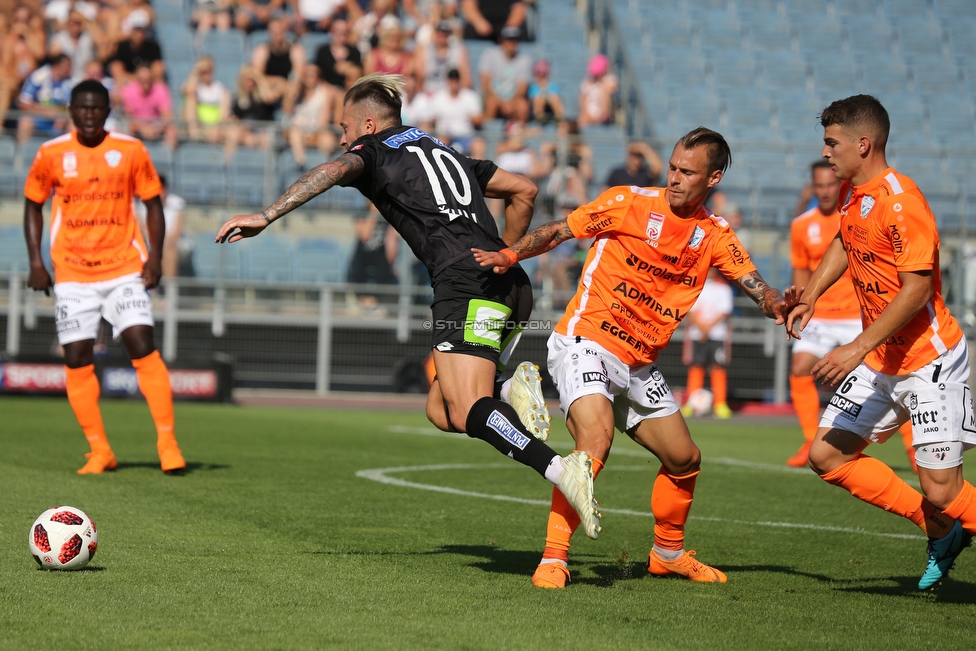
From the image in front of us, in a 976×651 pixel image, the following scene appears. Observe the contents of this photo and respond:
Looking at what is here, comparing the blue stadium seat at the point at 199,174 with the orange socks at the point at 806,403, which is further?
the blue stadium seat at the point at 199,174

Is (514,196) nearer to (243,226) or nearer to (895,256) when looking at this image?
(243,226)

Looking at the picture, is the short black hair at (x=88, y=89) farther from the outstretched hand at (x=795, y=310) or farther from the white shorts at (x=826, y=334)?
the white shorts at (x=826, y=334)

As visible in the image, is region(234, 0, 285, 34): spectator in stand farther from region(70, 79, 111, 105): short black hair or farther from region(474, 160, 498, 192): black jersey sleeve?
region(474, 160, 498, 192): black jersey sleeve

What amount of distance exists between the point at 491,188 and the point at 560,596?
6.91ft

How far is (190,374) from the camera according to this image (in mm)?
16109

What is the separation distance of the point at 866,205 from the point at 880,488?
131cm

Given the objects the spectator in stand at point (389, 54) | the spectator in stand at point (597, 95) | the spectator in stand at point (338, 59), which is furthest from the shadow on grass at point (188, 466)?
the spectator in stand at point (597, 95)

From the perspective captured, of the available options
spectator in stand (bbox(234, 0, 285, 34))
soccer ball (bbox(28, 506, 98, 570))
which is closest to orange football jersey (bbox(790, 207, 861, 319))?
soccer ball (bbox(28, 506, 98, 570))

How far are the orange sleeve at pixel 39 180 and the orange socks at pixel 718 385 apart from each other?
10.5 metres

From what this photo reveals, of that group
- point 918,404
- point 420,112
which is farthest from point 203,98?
point 918,404

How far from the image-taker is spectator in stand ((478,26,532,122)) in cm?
2133

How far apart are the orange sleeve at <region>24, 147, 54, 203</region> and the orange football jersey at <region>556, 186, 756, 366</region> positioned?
4.70 meters

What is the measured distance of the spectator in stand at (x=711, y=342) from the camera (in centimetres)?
1664

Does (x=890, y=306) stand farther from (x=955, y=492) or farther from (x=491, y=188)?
(x=491, y=188)
